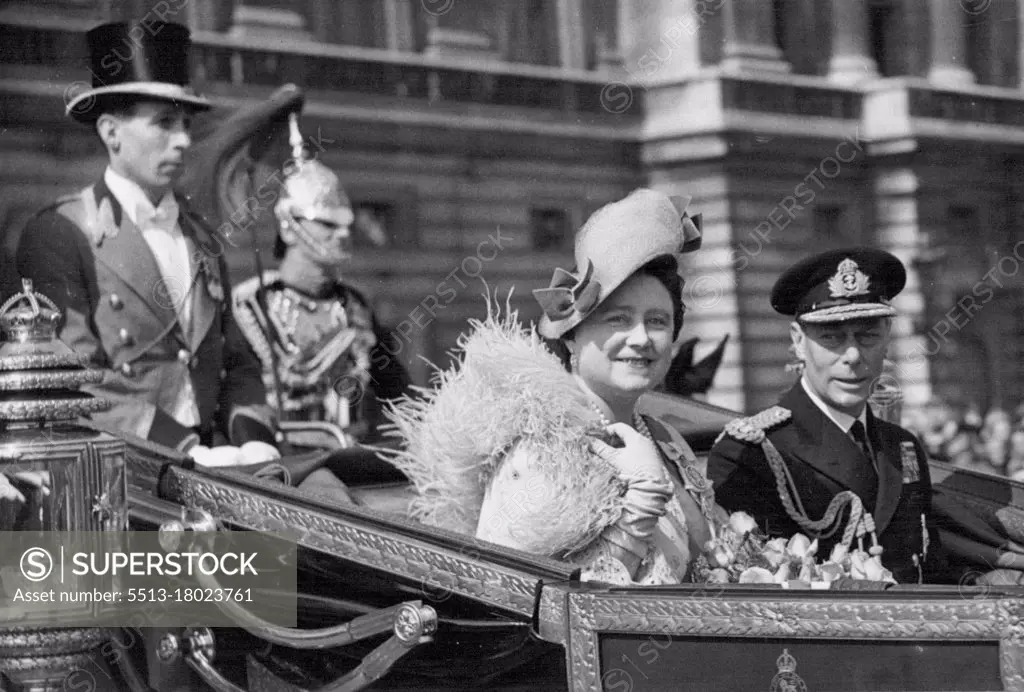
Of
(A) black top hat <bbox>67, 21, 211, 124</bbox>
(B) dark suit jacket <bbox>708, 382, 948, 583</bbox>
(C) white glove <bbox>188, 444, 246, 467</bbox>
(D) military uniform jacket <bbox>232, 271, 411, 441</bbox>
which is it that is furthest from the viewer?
(D) military uniform jacket <bbox>232, 271, 411, 441</bbox>

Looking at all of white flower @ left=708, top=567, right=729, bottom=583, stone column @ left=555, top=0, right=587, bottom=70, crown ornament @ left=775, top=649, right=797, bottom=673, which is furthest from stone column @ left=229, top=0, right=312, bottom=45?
crown ornament @ left=775, top=649, right=797, bottom=673

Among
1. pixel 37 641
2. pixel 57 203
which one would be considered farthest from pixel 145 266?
pixel 37 641

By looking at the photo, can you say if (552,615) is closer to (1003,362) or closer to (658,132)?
(1003,362)

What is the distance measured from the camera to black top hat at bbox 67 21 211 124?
16.9 ft

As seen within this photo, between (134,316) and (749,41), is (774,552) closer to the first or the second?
(134,316)

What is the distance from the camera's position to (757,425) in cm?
396

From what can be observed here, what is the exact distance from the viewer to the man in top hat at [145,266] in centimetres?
498

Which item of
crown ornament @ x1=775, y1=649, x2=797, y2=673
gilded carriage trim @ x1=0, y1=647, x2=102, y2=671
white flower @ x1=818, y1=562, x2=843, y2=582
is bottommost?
gilded carriage trim @ x1=0, y1=647, x2=102, y2=671

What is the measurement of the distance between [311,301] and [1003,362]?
5.32 meters

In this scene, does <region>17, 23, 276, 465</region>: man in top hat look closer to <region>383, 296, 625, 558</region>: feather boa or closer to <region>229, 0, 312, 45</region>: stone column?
<region>383, 296, 625, 558</region>: feather boa

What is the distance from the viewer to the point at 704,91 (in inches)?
492

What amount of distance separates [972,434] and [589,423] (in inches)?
226

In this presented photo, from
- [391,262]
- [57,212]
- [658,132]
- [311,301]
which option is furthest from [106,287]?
[658,132]

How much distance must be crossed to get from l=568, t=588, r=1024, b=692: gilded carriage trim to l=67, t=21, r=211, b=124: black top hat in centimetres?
284
